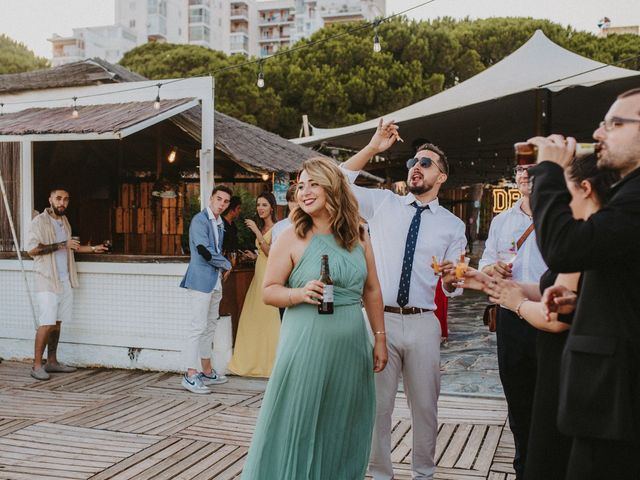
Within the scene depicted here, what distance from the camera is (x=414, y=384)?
3729mm

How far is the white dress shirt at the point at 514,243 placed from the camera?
12.4 feet

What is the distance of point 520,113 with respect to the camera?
12.5m

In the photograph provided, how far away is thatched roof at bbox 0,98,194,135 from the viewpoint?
6176 millimetres

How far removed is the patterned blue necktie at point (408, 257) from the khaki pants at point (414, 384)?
11cm

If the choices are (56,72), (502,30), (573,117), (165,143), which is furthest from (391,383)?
(502,30)

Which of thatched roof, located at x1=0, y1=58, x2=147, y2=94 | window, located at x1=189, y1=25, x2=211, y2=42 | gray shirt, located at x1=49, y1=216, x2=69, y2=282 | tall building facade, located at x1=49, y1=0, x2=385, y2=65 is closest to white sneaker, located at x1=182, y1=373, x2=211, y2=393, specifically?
gray shirt, located at x1=49, y1=216, x2=69, y2=282

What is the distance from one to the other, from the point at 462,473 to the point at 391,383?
0.93 m

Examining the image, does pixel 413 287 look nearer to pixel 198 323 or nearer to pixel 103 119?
pixel 198 323

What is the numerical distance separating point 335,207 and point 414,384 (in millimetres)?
1151

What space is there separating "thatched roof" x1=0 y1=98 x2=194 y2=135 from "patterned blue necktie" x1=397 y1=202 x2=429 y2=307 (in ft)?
10.6

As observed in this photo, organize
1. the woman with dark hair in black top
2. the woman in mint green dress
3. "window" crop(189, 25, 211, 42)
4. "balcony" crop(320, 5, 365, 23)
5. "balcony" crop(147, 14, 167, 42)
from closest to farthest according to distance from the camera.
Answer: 1. the woman with dark hair in black top
2. the woman in mint green dress
3. "balcony" crop(320, 5, 365, 23)
4. "balcony" crop(147, 14, 167, 42)
5. "window" crop(189, 25, 211, 42)

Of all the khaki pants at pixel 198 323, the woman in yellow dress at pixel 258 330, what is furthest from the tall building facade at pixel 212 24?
the khaki pants at pixel 198 323

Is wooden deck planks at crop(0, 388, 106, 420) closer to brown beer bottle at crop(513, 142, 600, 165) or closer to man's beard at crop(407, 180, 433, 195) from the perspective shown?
man's beard at crop(407, 180, 433, 195)

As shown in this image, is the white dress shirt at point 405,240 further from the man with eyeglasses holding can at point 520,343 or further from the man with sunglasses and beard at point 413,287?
the man with eyeglasses holding can at point 520,343
